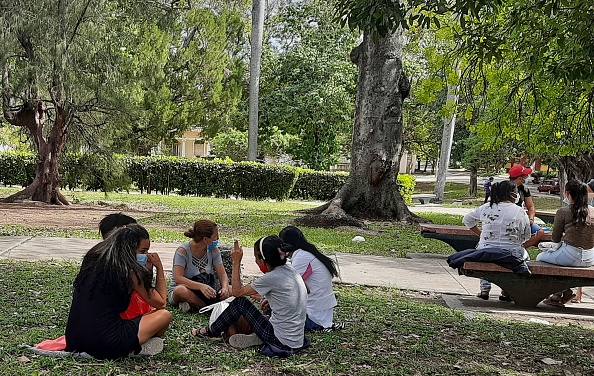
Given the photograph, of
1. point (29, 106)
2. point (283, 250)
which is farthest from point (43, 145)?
point (283, 250)

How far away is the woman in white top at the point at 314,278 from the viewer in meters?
5.89

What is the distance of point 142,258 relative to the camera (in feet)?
16.1

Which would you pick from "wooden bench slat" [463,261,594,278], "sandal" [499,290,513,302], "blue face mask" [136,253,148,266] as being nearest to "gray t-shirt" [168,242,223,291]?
"blue face mask" [136,253,148,266]

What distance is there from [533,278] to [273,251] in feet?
11.8

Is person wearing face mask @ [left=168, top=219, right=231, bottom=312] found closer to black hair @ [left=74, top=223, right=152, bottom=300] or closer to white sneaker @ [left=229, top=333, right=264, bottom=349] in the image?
white sneaker @ [left=229, top=333, right=264, bottom=349]

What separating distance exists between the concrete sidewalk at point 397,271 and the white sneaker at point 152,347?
11.8 ft

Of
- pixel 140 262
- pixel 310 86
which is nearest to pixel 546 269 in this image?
pixel 140 262

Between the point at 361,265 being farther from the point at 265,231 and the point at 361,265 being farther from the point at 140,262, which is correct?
the point at 140,262

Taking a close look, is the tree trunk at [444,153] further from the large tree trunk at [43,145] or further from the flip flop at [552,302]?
the flip flop at [552,302]

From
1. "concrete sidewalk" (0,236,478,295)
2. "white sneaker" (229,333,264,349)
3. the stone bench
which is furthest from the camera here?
the stone bench

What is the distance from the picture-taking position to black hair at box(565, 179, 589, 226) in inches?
291

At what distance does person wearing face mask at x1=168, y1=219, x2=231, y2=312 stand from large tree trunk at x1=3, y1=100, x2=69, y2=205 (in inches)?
457

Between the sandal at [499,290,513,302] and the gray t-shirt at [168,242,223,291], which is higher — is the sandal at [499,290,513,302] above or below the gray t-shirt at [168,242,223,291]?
below

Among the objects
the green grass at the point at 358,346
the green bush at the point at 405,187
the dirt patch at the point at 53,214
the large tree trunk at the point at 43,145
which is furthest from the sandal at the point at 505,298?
the green bush at the point at 405,187
